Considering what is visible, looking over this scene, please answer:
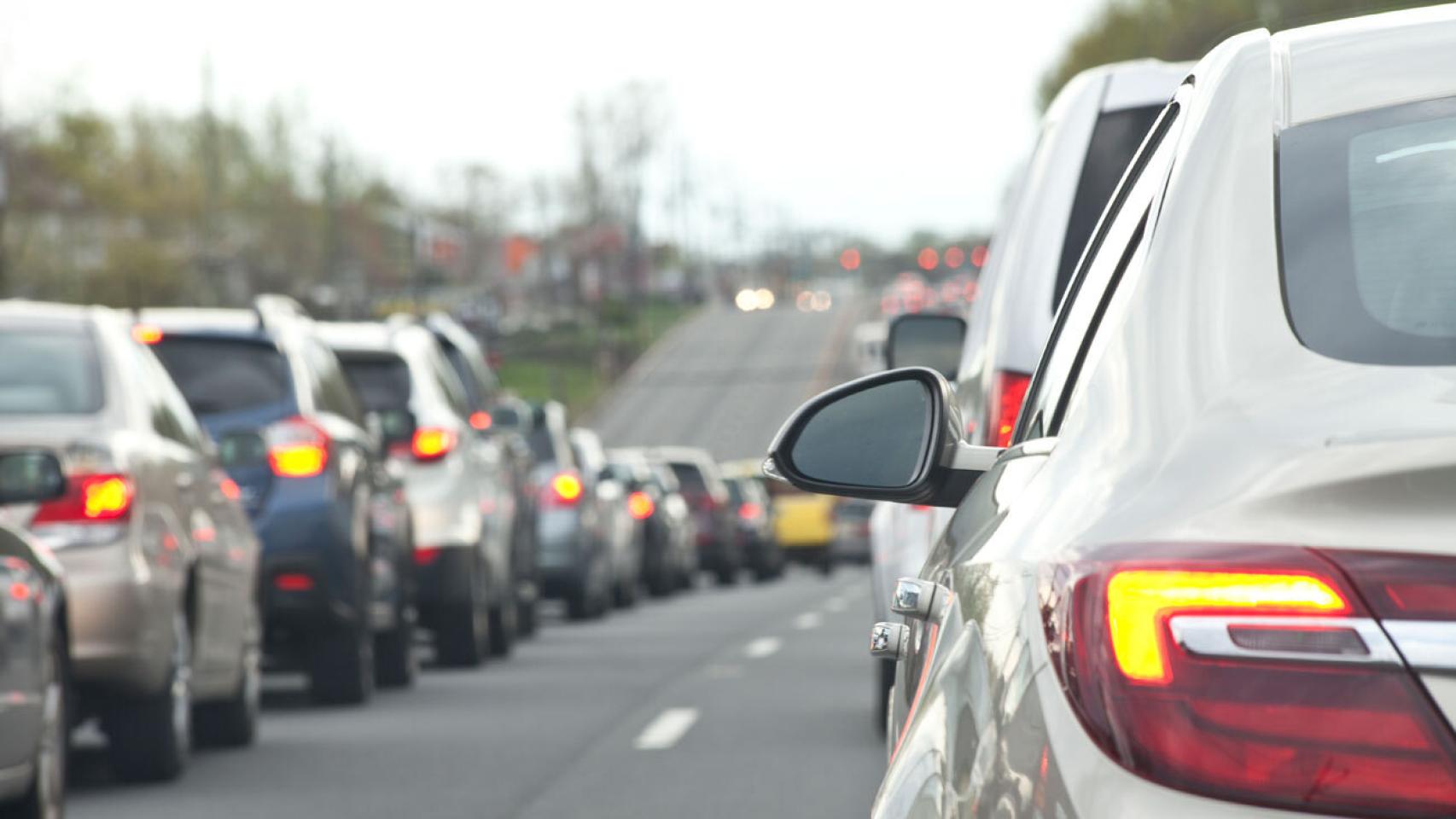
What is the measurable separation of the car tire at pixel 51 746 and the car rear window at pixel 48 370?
1.71m

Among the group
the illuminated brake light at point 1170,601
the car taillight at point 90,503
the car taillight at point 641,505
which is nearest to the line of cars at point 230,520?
the car taillight at point 90,503

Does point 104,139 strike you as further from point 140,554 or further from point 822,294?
point 822,294

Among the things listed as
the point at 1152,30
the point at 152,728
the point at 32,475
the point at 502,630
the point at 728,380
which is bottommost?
the point at 728,380

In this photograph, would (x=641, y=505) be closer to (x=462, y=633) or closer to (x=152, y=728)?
(x=462, y=633)

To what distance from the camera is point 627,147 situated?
131m

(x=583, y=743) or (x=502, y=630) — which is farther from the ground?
(x=583, y=743)

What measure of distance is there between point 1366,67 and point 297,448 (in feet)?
32.5

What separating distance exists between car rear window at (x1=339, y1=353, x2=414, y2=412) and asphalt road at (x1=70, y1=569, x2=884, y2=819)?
5.14ft

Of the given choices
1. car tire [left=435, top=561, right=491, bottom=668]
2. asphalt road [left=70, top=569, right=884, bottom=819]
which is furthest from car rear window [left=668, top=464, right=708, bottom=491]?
car tire [left=435, top=561, right=491, bottom=668]

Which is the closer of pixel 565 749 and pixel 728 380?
pixel 565 749

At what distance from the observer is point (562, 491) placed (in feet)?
73.6

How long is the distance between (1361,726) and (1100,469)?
1.30ft

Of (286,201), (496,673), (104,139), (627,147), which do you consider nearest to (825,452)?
(496,673)

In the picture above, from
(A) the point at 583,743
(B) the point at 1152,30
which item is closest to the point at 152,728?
(A) the point at 583,743
